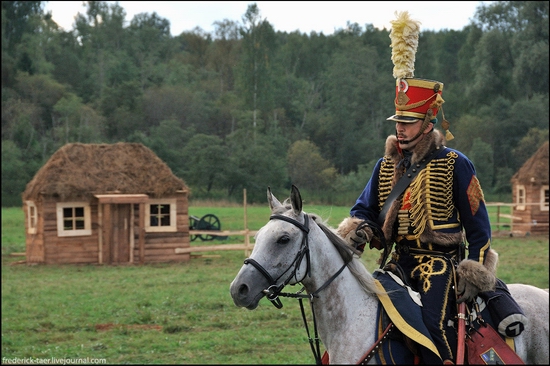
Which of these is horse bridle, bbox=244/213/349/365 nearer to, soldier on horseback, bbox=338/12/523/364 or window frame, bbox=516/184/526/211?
soldier on horseback, bbox=338/12/523/364

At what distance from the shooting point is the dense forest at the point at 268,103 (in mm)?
45281

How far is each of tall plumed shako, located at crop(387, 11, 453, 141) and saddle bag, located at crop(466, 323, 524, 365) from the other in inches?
50.2

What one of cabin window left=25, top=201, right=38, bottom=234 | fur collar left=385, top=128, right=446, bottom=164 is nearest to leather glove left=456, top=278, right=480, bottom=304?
fur collar left=385, top=128, right=446, bottom=164

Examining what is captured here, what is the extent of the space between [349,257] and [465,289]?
750 mm

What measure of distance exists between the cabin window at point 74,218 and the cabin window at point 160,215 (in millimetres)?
1828

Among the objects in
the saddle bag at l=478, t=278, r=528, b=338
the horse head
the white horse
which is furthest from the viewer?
the saddle bag at l=478, t=278, r=528, b=338

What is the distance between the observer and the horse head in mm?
4020

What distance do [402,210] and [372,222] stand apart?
0.22 metres

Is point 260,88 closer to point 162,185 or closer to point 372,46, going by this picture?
point 372,46

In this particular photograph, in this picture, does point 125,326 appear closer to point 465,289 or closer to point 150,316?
point 150,316

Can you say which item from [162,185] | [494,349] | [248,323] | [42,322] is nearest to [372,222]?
[494,349]

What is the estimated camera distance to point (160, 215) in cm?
2348

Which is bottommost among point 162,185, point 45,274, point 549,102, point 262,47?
point 45,274

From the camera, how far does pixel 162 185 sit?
914 inches
